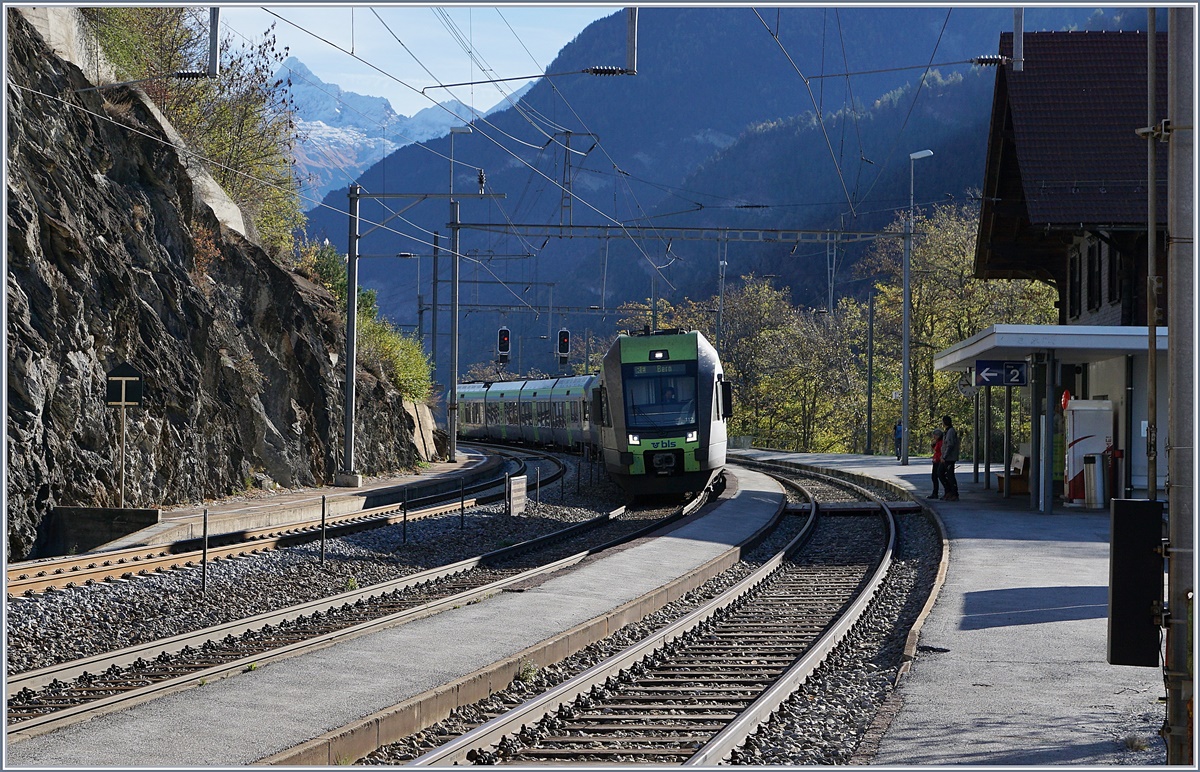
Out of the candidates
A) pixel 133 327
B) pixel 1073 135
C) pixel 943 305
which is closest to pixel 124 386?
pixel 133 327

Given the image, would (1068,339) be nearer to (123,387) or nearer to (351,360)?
(351,360)

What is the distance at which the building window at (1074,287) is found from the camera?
105 feet

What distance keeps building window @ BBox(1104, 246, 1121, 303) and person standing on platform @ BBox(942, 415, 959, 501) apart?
500 cm

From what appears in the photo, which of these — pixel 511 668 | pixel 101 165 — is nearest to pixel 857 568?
pixel 511 668

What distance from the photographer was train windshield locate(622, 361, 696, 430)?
24844 mm

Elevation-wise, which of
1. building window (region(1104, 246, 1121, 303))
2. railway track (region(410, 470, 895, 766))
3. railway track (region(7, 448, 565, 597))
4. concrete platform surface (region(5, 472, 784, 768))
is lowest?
railway track (region(410, 470, 895, 766))

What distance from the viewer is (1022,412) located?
49.8 m

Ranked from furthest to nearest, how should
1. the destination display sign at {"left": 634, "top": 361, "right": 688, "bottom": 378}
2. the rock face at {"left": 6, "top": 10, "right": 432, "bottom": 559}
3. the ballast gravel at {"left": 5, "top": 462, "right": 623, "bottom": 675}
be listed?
the destination display sign at {"left": 634, "top": 361, "right": 688, "bottom": 378} < the rock face at {"left": 6, "top": 10, "right": 432, "bottom": 559} < the ballast gravel at {"left": 5, "top": 462, "right": 623, "bottom": 675}

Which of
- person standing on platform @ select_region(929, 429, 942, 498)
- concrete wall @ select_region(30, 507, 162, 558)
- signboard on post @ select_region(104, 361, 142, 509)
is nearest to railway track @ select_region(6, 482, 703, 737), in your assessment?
concrete wall @ select_region(30, 507, 162, 558)

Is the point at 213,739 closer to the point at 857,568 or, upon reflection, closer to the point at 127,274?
the point at 857,568

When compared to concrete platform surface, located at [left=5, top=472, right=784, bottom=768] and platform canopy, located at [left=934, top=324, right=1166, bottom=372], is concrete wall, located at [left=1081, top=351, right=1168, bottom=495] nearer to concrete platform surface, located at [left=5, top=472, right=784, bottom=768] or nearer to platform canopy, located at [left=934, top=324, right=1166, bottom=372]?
platform canopy, located at [left=934, top=324, right=1166, bottom=372]

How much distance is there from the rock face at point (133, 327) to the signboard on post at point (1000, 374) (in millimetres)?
15206

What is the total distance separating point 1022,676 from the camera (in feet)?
31.3

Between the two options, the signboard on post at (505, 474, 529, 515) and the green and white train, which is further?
the green and white train
